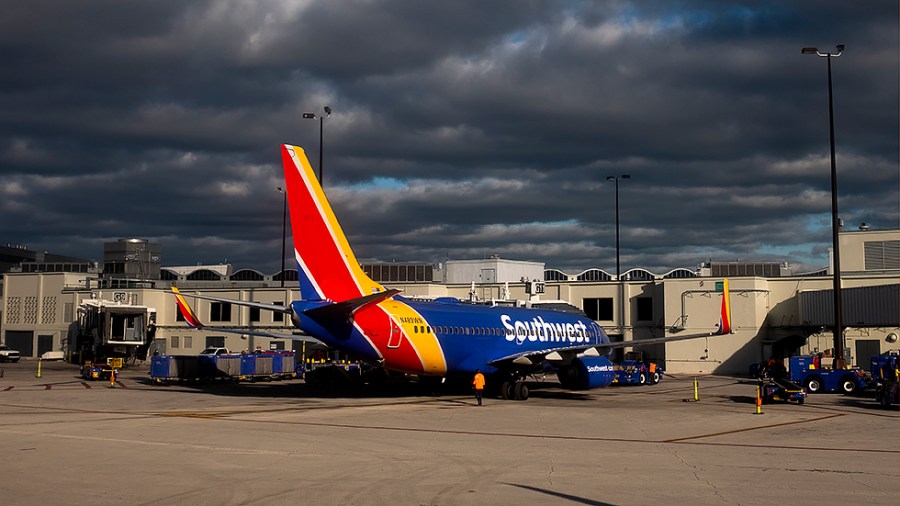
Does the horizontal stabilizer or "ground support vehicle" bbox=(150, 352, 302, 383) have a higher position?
the horizontal stabilizer

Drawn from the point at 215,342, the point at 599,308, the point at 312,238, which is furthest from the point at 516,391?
the point at 215,342

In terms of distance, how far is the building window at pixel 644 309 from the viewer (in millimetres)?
69438

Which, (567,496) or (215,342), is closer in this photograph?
(567,496)

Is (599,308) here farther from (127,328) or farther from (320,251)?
(320,251)

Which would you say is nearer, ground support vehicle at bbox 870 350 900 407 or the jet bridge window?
ground support vehicle at bbox 870 350 900 407

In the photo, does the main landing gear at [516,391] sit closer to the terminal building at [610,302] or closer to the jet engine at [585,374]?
the jet engine at [585,374]

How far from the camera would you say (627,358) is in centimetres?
6394

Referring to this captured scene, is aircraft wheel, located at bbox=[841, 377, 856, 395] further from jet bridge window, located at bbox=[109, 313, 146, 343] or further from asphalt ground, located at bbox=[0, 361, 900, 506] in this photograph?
jet bridge window, located at bbox=[109, 313, 146, 343]

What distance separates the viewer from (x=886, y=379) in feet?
129

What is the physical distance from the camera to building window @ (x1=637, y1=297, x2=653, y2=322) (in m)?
69.4

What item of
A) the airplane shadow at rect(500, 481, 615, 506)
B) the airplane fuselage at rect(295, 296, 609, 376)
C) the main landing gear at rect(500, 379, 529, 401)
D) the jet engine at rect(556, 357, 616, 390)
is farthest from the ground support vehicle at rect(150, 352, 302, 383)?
the airplane shadow at rect(500, 481, 615, 506)

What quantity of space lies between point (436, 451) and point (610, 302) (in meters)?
51.1

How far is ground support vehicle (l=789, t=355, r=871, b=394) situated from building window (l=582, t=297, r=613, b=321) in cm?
2515

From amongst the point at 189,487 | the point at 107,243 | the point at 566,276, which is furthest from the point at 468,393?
the point at 566,276
